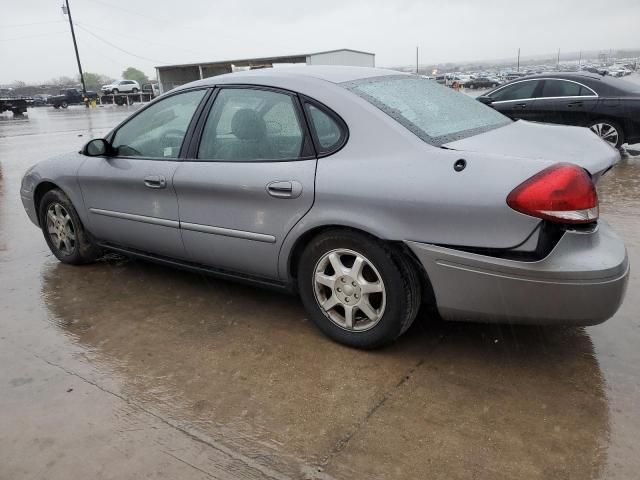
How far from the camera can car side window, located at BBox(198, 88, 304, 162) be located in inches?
121

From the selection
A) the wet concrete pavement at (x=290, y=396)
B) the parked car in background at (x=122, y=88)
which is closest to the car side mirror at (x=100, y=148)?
the wet concrete pavement at (x=290, y=396)

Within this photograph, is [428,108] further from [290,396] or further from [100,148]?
[100,148]

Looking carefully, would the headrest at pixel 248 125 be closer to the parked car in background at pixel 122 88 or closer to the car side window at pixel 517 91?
the car side window at pixel 517 91

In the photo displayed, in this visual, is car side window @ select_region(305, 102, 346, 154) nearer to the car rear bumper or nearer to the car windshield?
the car windshield

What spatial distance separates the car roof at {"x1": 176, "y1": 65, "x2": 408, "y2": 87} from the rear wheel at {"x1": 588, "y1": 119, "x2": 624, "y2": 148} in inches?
240

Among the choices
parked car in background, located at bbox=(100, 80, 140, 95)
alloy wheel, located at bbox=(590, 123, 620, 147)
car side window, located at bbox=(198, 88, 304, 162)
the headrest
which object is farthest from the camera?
parked car in background, located at bbox=(100, 80, 140, 95)

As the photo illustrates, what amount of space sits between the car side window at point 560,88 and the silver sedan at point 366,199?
6005 millimetres

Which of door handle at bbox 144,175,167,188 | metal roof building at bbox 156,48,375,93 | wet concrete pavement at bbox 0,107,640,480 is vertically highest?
metal roof building at bbox 156,48,375,93

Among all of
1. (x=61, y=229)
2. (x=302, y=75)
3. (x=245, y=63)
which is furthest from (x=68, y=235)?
(x=245, y=63)

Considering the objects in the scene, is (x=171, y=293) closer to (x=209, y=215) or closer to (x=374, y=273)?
(x=209, y=215)

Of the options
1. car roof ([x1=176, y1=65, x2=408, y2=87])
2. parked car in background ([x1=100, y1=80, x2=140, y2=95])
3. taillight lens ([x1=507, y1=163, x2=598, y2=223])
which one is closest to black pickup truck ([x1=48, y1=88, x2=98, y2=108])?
parked car in background ([x1=100, y1=80, x2=140, y2=95])

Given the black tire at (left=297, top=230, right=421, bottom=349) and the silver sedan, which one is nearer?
the silver sedan

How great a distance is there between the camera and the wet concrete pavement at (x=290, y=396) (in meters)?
2.18

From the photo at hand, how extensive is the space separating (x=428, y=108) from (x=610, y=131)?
6.52m
